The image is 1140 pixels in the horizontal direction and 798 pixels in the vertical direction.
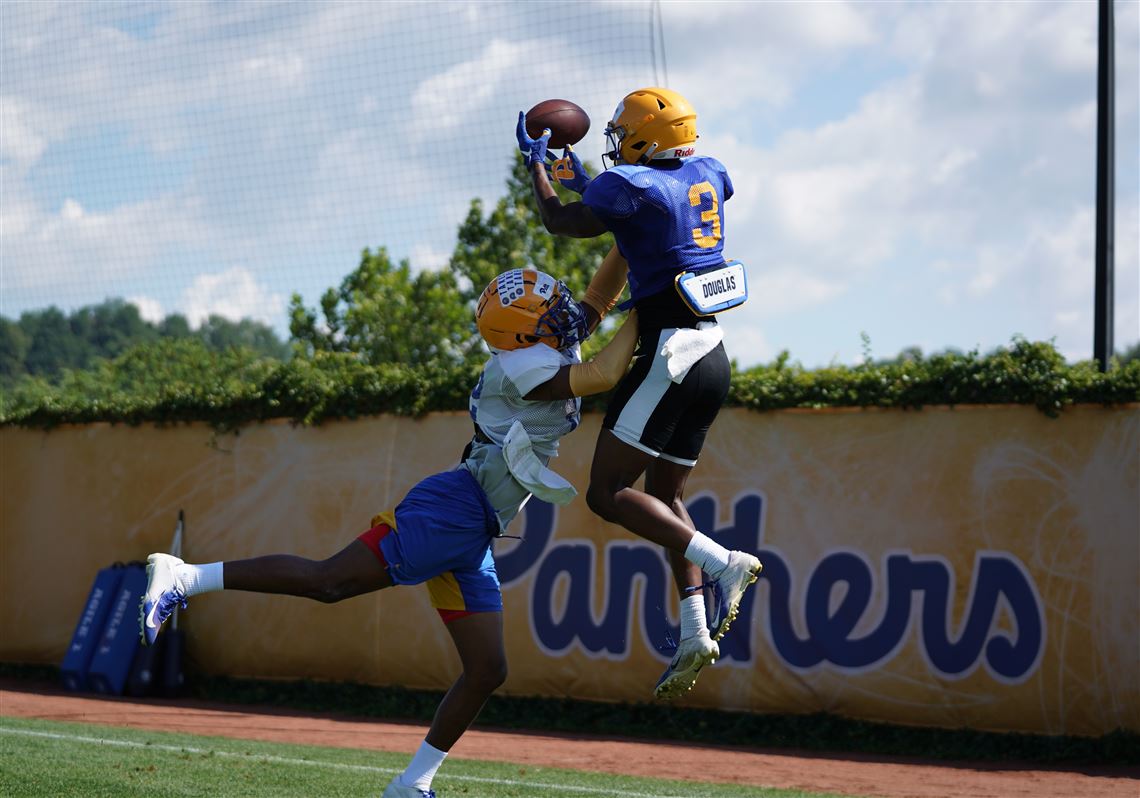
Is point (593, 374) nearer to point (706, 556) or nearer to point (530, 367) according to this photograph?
point (530, 367)

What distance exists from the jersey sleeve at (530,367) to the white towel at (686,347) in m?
0.45

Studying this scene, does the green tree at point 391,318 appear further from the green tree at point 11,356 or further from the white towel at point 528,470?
the white towel at point 528,470

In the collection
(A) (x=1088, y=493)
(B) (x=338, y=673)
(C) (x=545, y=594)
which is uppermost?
(A) (x=1088, y=493)

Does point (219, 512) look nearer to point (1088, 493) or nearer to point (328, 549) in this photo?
point (328, 549)

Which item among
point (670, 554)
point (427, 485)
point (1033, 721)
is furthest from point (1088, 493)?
point (427, 485)

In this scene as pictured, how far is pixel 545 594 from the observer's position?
11234mm

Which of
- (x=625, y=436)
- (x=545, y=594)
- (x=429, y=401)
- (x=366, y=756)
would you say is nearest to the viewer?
(x=625, y=436)

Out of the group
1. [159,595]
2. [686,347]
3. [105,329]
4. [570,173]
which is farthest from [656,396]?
[105,329]

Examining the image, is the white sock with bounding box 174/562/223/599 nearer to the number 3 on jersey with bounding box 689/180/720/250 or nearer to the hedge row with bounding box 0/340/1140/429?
the number 3 on jersey with bounding box 689/180/720/250

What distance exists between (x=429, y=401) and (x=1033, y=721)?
586 centimetres

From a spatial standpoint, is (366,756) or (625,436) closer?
(625,436)

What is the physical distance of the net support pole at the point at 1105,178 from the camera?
10.2 meters

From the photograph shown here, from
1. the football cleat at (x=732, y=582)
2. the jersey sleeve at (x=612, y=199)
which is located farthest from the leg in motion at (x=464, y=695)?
the jersey sleeve at (x=612, y=199)

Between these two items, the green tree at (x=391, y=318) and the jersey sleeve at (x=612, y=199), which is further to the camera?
the green tree at (x=391, y=318)
